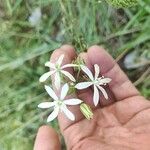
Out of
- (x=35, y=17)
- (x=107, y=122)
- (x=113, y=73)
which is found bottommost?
(x=107, y=122)

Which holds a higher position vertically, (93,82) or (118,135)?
(93,82)

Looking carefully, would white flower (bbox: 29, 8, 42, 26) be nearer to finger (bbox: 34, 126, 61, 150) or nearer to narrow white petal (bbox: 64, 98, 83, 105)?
narrow white petal (bbox: 64, 98, 83, 105)

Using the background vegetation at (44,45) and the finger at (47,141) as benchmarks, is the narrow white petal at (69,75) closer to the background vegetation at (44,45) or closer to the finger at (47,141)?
the finger at (47,141)

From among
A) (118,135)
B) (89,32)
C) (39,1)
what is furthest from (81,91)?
(39,1)

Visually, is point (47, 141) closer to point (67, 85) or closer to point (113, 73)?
point (67, 85)

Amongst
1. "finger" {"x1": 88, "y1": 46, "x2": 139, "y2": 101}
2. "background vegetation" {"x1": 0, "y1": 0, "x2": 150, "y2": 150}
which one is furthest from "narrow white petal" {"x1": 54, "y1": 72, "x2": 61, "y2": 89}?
"background vegetation" {"x1": 0, "y1": 0, "x2": 150, "y2": 150}

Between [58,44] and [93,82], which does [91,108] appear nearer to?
[93,82]

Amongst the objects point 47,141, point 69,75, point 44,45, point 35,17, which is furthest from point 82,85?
point 35,17

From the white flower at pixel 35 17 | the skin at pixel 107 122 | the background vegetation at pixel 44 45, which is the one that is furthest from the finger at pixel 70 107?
the white flower at pixel 35 17
